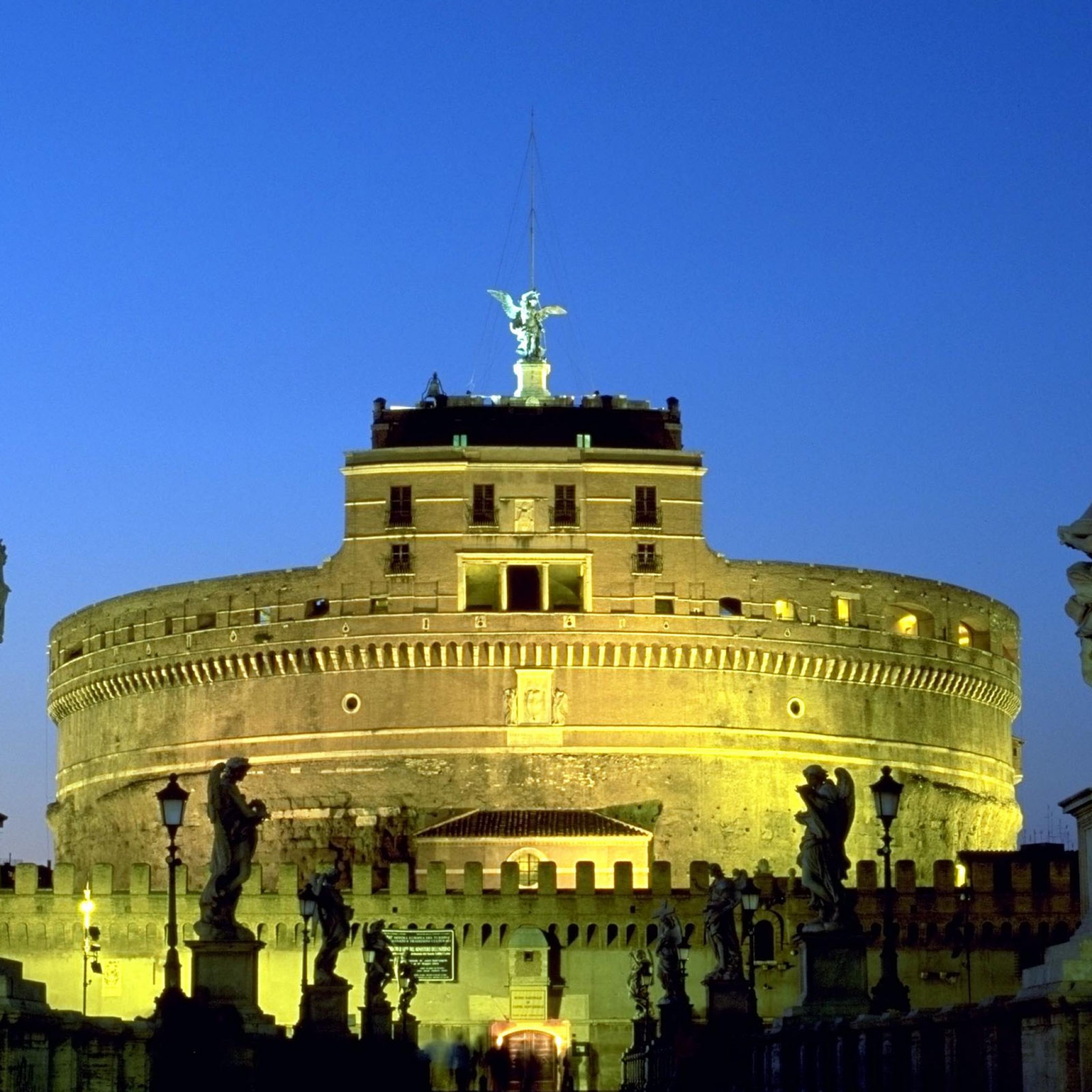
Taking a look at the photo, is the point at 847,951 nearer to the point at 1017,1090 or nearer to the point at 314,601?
the point at 1017,1090

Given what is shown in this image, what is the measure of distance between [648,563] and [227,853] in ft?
191

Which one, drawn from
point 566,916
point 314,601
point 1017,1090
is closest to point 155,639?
point 314,601

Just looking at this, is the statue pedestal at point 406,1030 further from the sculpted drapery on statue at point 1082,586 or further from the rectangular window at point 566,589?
the sculpted drapery on statue at point 1082,586

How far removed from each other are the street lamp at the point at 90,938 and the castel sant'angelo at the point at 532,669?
12.4 m

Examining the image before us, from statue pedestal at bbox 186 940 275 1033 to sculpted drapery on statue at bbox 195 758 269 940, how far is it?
186mm

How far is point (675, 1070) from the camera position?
39906 millimetres

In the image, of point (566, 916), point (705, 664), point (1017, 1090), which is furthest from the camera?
point (705, 664)

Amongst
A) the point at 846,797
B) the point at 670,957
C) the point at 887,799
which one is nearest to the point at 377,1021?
the point at 670,957

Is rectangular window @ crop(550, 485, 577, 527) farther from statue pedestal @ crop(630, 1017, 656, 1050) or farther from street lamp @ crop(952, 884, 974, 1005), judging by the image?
statue pedestal @ crop(630, 1017, 656, 1050)

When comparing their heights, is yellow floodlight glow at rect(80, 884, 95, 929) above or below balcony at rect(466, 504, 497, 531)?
below

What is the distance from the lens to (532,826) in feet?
278

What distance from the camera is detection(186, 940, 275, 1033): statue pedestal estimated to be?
104ft

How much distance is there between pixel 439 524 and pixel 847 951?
59.4 metres

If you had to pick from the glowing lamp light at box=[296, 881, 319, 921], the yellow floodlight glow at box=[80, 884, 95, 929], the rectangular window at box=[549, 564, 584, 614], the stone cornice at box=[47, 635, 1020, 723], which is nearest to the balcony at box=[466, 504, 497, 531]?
the rectangular window at box=[549, 564, 584, 614]
